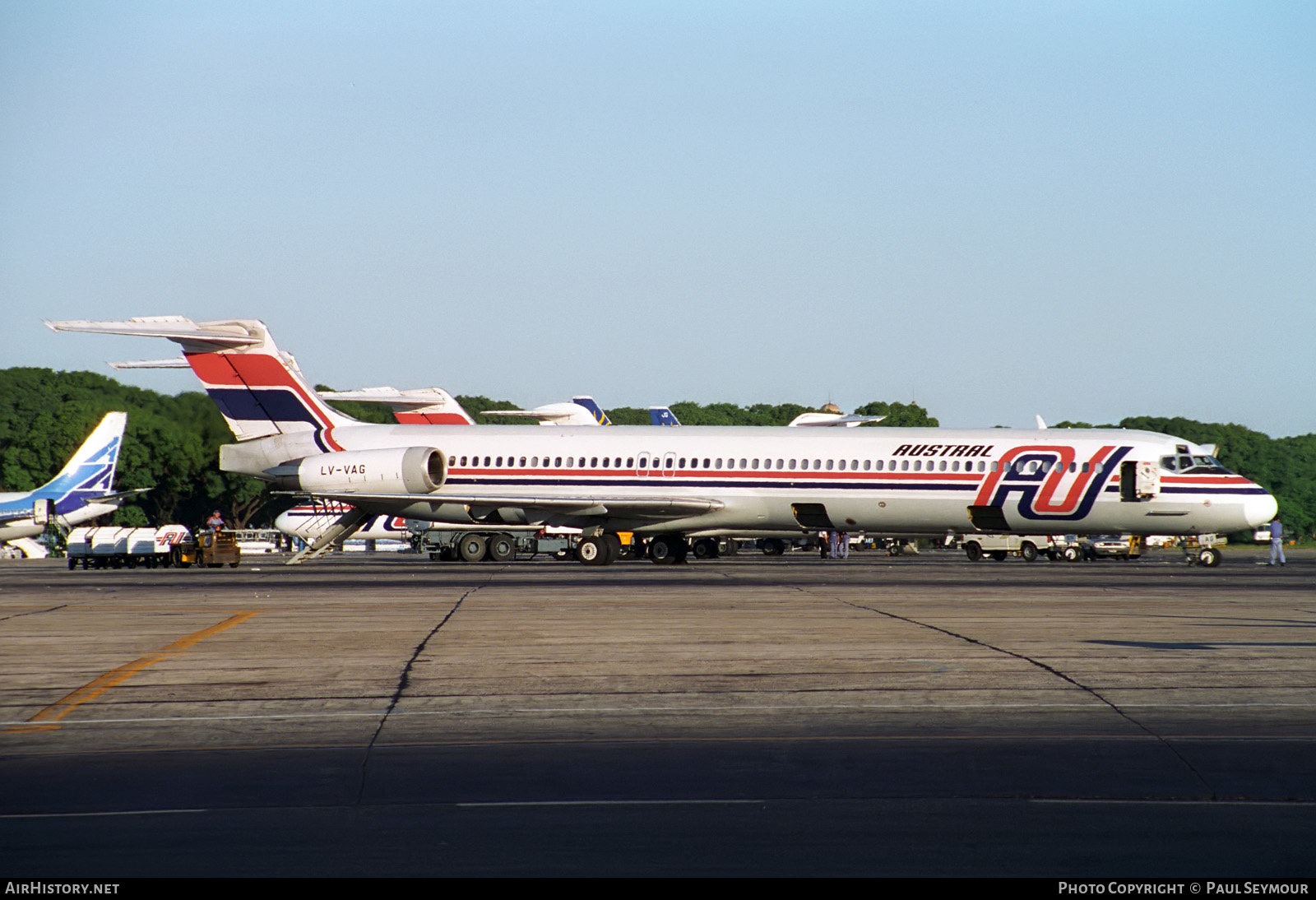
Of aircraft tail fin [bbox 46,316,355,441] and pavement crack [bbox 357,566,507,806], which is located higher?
aircraft tail fin [bbox 46,316,355,441]

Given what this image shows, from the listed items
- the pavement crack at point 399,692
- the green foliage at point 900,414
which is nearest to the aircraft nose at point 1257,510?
the pavement crack at point 399,692

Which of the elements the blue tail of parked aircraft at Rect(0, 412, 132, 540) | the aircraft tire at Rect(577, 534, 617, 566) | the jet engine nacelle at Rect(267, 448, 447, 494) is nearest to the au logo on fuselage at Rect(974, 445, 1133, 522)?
the aircraft tire at Rect(577, 534, 617, 566)

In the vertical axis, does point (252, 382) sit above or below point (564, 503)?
above

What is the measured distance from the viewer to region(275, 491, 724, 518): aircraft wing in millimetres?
40062

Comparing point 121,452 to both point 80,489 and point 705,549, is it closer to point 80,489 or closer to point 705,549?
point 80,489

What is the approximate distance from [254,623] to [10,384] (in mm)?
96622

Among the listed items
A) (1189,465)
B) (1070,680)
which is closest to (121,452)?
(1189,465)

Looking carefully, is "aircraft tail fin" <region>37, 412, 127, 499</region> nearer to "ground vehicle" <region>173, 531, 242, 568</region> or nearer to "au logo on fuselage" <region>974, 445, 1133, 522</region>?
"ground vehicle" <region>173, 531, 242, 568</region>

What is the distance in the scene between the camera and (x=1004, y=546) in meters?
60.4

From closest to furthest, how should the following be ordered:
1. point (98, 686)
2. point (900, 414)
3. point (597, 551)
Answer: point (98, 686) → point (597, 551) → point (900, 414)

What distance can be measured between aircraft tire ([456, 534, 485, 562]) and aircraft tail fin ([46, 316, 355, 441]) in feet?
29.0

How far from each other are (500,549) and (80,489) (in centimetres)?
2551
